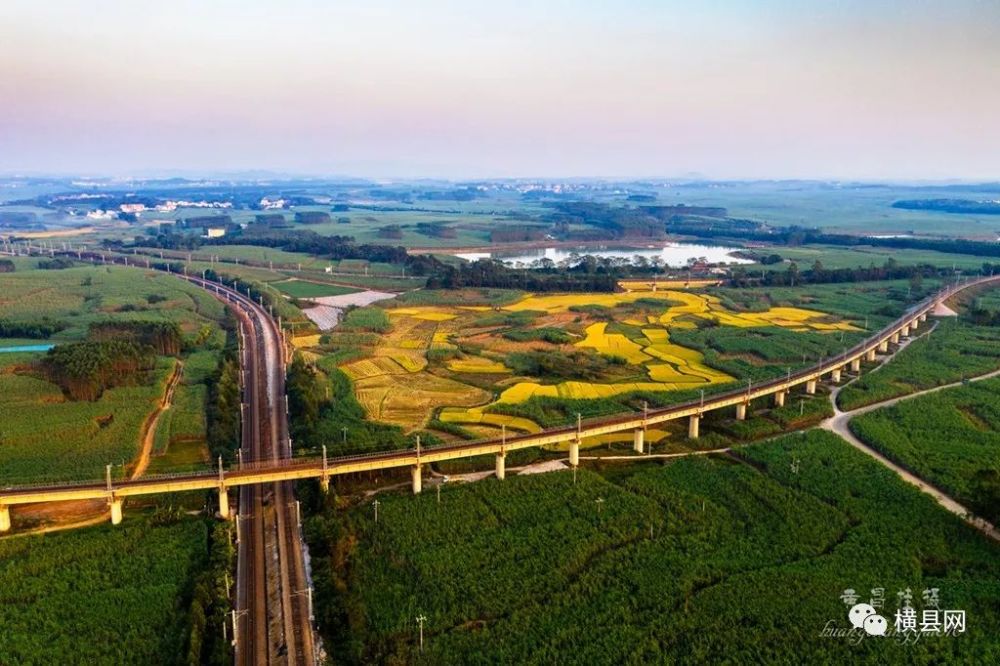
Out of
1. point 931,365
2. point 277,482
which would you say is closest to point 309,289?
point 277,482

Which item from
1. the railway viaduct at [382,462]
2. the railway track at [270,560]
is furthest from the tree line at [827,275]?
the railway track at [270,560]

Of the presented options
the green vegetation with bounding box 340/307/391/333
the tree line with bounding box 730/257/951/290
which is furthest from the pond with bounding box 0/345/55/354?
the tree line with bounding box 730/257/951/290

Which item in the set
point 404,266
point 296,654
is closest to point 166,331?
point 296,654

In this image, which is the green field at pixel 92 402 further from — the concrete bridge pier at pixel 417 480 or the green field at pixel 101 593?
the concrete bridge pier at pixel 417 480

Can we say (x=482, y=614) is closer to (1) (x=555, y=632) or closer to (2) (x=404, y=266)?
(1) (x=555, y=632)

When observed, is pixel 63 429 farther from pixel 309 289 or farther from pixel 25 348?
pixel 309 289

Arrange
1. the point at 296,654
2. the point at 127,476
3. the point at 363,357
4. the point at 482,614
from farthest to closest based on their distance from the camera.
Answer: the point at 363,357 < the point at 127,476 < the point at 482,614 < the point at 296,654
